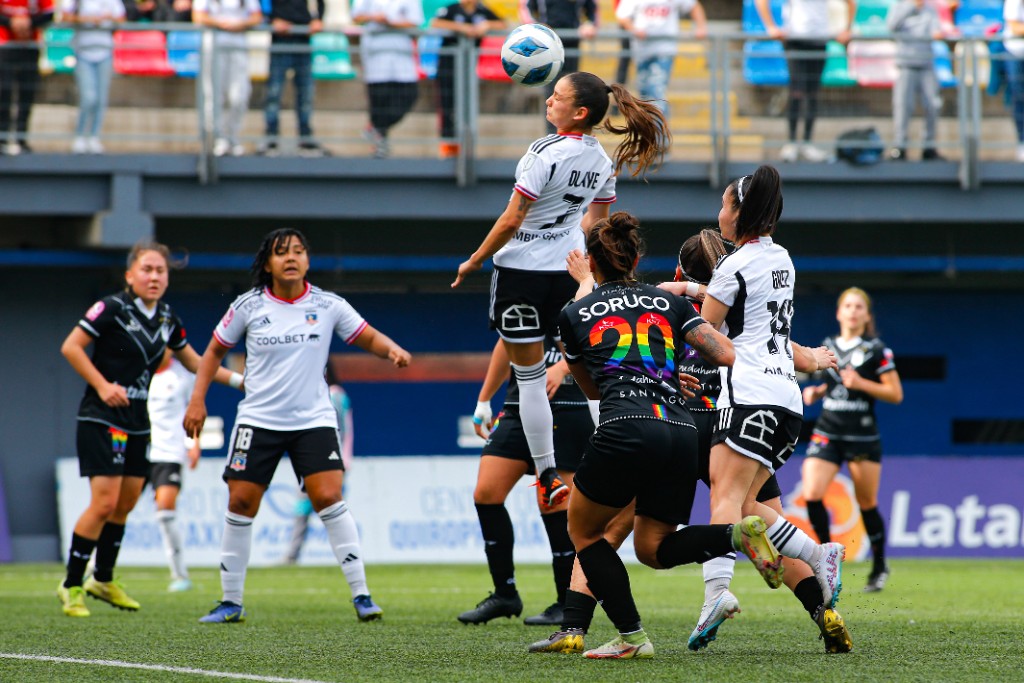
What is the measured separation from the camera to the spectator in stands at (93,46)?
48.5 ft

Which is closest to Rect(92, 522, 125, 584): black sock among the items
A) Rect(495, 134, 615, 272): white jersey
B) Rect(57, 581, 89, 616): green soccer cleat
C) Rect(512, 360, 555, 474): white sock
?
Rect(57, 581, 89, 616): green soccer cleat

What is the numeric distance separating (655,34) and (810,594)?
410 inches

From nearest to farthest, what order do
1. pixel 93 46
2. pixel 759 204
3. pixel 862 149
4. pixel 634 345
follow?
1. pixel 634 345
2. pixel 759 204
3. pixel 93 46
4. pixel 862 149

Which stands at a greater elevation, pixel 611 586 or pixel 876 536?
pixel 611 586

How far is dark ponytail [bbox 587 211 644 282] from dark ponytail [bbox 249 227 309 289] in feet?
8.23

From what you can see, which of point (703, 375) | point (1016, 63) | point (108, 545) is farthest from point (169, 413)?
point (1016, 63)

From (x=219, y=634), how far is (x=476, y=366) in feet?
37.5

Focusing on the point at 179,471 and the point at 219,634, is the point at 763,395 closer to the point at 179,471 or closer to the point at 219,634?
the point at 219,634

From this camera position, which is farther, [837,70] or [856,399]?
[837,70]

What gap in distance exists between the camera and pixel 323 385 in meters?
8.20

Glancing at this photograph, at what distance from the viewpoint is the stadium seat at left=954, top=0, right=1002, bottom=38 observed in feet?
55.7

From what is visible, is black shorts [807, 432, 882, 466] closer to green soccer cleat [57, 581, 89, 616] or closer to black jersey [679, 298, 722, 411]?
black jersey [679, 298, 722, 411]

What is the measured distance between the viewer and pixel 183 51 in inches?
600

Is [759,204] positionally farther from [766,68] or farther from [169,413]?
[766,68]
